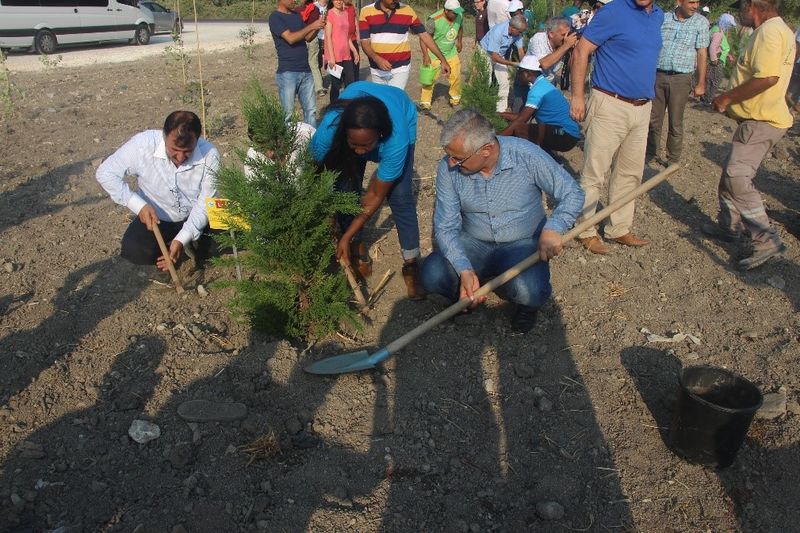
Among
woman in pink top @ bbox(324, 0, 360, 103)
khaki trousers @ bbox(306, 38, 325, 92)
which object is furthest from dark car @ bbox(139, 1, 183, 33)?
woman in pink top @ bbox(324, 0, 360, 103)

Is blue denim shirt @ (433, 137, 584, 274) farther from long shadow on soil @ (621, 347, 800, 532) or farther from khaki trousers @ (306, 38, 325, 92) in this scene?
khaki trousers @ (306, 38, 325, 92)

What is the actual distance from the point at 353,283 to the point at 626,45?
2911mm

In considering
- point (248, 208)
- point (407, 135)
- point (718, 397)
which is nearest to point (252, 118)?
point (248, 208)

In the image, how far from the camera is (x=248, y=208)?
12.1ft

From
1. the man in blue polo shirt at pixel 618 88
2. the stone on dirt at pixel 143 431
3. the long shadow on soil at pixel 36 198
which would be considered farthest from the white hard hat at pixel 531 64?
the stone on dirt at pixel 143 431

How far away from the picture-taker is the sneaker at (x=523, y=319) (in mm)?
4438

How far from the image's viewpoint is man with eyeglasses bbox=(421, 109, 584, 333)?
4.09m

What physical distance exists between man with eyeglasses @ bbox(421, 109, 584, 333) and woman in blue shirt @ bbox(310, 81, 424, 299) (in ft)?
1.13

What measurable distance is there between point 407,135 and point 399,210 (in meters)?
0.66

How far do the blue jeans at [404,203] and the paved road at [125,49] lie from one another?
837 centimetres

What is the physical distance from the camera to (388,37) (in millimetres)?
8227

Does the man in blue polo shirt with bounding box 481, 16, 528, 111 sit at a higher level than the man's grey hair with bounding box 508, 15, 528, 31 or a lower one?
lower

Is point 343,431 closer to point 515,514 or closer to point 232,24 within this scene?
point 515,514

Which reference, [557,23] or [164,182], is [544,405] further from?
[557,23]
